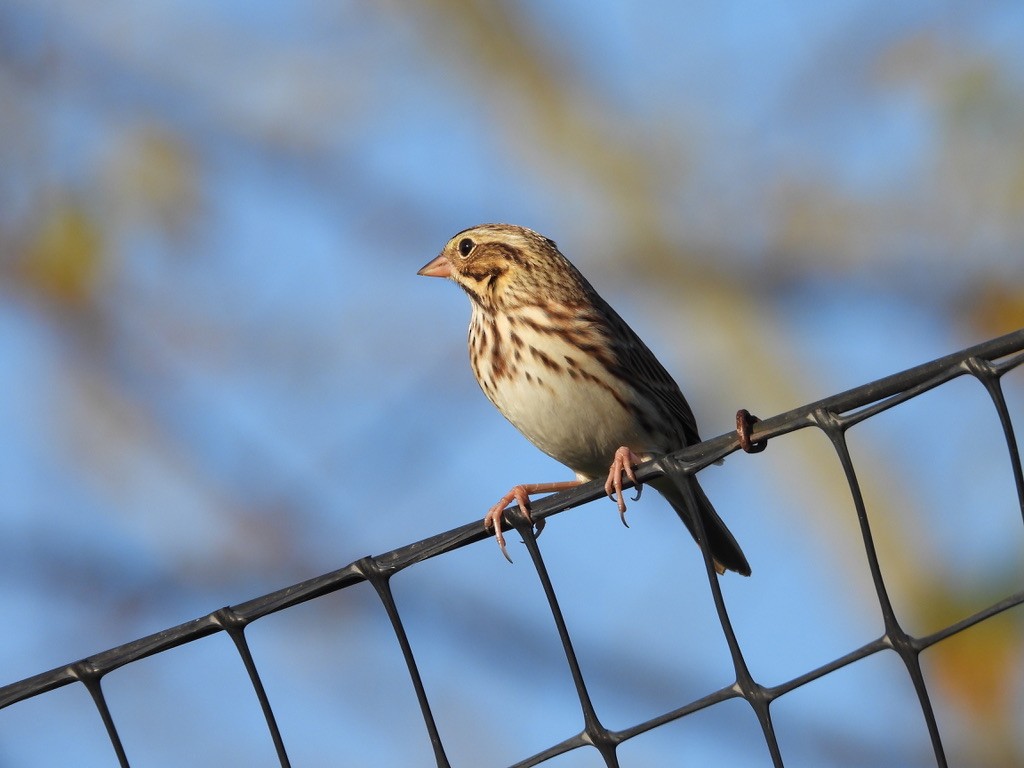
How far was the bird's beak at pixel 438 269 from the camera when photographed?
23.0 ft

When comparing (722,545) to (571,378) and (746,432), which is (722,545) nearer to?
(571,378)

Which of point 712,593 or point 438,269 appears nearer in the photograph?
point 712,593

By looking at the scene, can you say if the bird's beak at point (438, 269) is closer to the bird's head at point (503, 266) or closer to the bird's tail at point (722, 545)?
the bird's head at point (503, 266)

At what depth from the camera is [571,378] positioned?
20.3 feet

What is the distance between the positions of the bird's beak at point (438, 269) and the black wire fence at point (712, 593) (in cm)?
333

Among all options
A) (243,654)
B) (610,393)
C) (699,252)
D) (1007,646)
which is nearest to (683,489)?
(243,654)

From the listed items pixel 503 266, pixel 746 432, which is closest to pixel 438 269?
pixel 503 266

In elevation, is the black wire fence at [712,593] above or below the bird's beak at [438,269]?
below

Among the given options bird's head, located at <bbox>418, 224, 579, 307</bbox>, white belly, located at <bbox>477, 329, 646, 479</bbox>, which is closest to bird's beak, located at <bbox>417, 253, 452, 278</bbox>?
bird's head, located at <bbox>418, 224, 579, 307</bbox>

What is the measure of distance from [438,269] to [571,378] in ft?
3.75

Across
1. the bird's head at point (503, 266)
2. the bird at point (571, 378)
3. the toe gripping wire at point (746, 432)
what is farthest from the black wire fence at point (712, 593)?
the bird's head at point (503, 266)

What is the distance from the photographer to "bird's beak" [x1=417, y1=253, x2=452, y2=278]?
701 centimetres

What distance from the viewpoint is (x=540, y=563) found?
362 cm

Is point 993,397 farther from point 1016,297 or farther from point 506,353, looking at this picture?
point 1016,297
